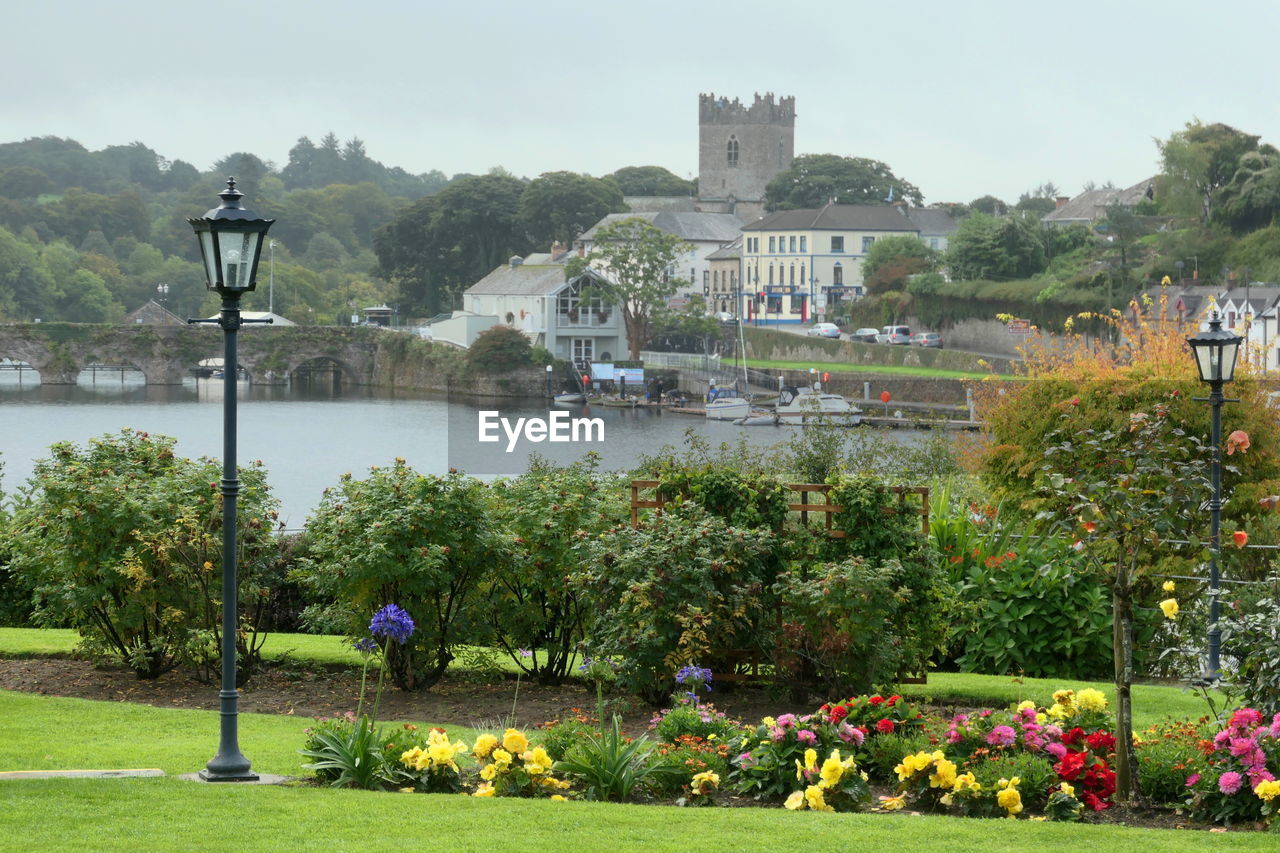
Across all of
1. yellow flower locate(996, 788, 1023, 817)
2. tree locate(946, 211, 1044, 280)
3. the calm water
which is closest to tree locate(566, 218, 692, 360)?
the calm water

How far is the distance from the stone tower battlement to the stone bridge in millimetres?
71848

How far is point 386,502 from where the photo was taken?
11.6 meters

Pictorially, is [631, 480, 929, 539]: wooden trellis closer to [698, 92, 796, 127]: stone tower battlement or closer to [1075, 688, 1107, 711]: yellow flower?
[1075, 688, 1107, 711]: yellow flower

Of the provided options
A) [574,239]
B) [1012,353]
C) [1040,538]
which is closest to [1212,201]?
[1012,353]

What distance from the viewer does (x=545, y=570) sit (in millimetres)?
12070

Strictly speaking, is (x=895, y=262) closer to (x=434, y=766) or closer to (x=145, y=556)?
(x=145, y=556)

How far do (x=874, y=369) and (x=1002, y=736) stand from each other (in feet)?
256

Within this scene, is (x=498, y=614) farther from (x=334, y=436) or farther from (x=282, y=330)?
(x=282, y=330)

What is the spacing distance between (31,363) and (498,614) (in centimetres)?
9794

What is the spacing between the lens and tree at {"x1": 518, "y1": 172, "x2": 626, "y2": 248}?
115812 millimetres

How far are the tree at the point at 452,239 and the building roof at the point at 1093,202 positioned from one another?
39858 mm

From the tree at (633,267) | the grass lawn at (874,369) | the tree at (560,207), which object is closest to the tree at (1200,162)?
the grass lawn at (874,369)

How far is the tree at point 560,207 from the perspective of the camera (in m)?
116

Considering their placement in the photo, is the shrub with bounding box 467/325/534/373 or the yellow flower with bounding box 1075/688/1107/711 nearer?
the yellow flower with bounding box 1075/688/1107/711
